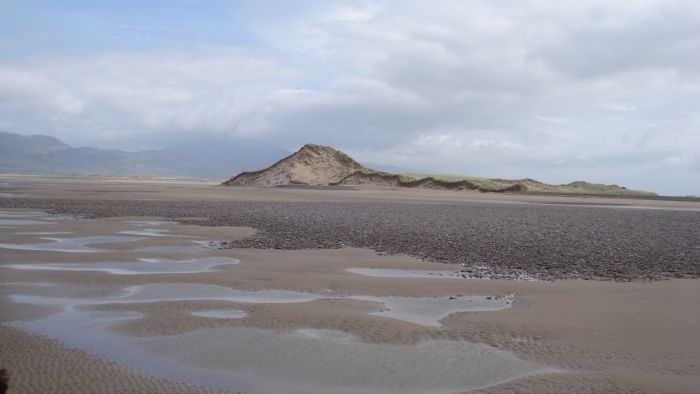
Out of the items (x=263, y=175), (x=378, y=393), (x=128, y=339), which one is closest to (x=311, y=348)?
(x=378, y=393)

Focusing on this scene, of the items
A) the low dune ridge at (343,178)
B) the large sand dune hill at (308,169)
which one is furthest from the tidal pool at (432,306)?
the large sand dune hill at (308,169)

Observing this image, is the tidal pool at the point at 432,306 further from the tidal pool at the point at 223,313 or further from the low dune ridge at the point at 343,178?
the low dune ridge at the point at 343,178

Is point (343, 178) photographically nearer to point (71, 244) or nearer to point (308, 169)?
point (308, 169)

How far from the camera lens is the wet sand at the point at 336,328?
6023 millimetres

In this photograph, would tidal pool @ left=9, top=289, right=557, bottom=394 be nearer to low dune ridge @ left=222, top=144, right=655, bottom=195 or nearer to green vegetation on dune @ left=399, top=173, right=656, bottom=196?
green vegetation on dune @ left=399, top=173, right=656, bottom=196

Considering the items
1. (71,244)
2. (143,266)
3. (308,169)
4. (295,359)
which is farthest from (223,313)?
(308,169)

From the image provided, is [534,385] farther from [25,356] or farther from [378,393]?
[25,356]

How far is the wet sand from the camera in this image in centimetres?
602

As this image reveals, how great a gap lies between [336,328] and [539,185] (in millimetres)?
67048

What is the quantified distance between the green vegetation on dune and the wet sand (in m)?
51.0

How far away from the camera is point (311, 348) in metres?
7.02

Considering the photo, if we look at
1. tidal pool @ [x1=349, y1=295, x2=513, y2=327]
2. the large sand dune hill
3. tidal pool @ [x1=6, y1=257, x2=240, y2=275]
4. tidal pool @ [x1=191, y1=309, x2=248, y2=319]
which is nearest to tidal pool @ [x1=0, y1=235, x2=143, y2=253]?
tidal pool @ [x1=6, y1=257, x2=240, y2=275]

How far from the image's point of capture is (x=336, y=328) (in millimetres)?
7867

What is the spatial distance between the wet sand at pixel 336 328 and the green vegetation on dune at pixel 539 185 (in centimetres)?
5102
